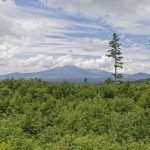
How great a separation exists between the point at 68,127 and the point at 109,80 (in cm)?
5796

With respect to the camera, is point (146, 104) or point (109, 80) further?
point (109, 80)

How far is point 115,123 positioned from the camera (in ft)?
146

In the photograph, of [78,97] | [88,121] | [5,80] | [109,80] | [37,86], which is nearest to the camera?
[88,121]

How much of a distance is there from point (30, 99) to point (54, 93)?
8.57m

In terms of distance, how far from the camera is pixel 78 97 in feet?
244

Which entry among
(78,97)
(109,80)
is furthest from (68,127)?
(109,80)

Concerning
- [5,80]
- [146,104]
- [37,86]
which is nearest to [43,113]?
[146,104]

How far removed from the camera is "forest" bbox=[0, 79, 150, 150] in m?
28.7

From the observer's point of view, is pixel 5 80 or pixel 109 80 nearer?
pixel 5 80

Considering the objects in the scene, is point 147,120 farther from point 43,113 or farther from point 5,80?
point 5,80

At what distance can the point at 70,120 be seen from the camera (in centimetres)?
4841

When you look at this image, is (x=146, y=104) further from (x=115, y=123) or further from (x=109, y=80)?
(x=109, y=80)

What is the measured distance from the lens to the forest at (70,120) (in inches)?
1128

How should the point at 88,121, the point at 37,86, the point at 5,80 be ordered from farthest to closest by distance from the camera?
the point at 5,80, the point at 37,86, the point at 88,121
